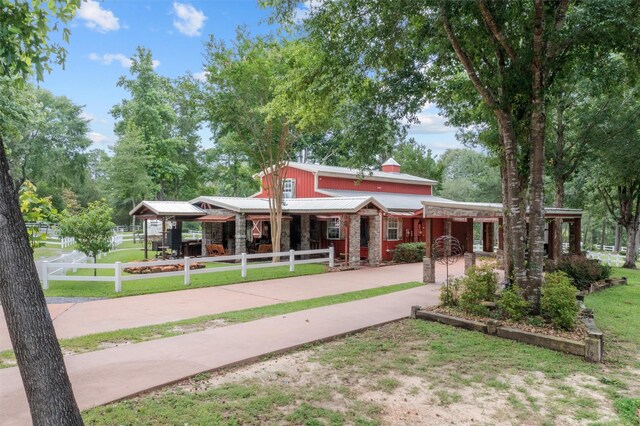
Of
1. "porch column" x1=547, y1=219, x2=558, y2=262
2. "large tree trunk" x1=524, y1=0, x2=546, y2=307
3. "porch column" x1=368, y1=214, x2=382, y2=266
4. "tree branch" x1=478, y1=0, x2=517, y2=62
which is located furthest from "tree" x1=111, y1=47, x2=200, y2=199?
"large tree trunk" x1=524, y1=0, x2=546, y2=307

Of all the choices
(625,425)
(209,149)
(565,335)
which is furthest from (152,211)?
(209,149)

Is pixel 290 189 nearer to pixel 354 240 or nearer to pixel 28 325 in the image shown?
pixel 354 240

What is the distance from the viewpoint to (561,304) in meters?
7.22

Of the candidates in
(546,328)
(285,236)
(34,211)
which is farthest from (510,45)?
(285,236)

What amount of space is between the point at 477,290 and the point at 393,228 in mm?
13275

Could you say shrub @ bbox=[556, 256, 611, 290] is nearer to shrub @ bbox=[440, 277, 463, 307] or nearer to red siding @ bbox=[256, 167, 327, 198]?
shrub @ bbox=[440, 277, 463, 307]

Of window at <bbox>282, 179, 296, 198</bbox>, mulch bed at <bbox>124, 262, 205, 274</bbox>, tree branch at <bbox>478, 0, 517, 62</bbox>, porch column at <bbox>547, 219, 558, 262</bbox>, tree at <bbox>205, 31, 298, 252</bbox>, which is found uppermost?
tree at <bbox>205, 31, 298, 252</bbox>

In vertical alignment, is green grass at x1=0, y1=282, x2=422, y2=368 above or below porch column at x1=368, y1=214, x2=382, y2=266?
below

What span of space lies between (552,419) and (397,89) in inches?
323

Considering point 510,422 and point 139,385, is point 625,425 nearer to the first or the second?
point 510,422

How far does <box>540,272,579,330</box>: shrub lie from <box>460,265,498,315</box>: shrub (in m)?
1.16

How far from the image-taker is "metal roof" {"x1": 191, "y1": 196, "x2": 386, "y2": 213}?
1761 centimetres

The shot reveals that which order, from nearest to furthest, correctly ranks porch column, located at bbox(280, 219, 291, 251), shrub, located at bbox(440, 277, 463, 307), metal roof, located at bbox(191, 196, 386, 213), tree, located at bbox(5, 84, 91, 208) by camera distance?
shrub, located at bbox(440, 277, 463, 307) → metal roof, located at bbox(191, 196, 386, 213) → porch column, located at bbox(280, 219, 291, 251) → tree, located at bbox(5, 84, 91, 208)

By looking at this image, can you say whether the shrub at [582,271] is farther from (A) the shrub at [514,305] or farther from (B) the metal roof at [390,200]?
(B) the metal roof at [390,200]
